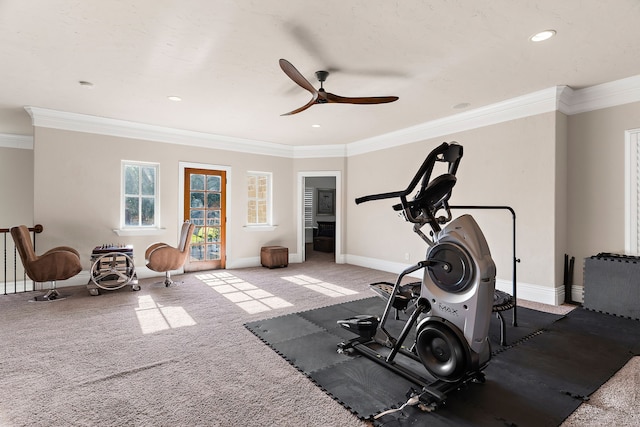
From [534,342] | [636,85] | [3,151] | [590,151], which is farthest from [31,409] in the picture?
[3,151]

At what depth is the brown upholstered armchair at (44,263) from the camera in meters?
3.84

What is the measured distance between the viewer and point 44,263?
394 centimetres

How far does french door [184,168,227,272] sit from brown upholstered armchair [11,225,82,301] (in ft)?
6.46

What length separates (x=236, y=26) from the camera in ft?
8.26

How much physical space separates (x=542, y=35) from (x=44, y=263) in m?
5.82

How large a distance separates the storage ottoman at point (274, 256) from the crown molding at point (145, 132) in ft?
6.71

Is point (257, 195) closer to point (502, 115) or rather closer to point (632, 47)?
point (502, 115)

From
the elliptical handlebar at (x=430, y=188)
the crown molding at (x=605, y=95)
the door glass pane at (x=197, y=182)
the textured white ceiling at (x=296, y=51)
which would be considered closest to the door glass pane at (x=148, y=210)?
the door glass pane at (x=197, y=182)

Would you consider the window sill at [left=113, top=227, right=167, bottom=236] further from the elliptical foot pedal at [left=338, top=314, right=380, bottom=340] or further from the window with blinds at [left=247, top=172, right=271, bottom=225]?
the elliptical foot pedal at [left=338, top=314, right=380, bottom=340]

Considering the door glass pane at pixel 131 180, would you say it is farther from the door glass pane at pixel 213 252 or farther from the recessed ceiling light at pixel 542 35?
the recessed ceiling light at pixel 542 35

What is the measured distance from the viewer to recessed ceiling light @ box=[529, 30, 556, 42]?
2592mm

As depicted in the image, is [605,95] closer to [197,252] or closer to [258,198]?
[258,198]

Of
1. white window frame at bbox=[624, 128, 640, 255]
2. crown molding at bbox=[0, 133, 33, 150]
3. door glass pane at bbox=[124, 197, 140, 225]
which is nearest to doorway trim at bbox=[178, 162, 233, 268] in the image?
door glass pane at bbox=[124, 197, 140, 225]

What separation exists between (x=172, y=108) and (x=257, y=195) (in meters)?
2.70
